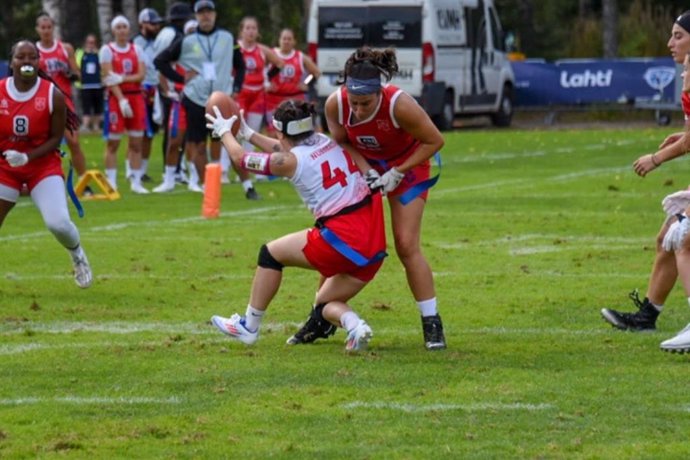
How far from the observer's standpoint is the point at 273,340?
10.2 meters

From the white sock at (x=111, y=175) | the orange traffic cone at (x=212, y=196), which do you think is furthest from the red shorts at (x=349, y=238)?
the white sock at (x=111, y=175)

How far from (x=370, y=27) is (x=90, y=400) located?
26858 millimetres

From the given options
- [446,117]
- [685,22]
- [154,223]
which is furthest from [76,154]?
[446,117]

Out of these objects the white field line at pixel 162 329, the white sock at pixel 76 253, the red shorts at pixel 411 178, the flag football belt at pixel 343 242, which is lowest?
the white field line at pixel 162 329

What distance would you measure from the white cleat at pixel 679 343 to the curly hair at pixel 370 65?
2.12m

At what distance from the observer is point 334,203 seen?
952 centimetres

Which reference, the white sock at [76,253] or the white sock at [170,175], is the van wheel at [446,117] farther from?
the white sock at [76,253]

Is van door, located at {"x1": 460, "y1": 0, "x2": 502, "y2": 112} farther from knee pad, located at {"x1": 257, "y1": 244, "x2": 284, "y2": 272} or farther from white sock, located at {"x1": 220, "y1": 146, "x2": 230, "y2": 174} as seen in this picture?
knee pad, located at {"x1": 257, "y1": 244, "x2": 284, "y2": 272}

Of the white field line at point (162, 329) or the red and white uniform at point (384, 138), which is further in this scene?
the white field line at point (162, 329)

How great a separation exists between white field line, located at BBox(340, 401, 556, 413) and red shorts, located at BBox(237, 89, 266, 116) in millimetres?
15582

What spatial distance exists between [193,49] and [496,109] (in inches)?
712

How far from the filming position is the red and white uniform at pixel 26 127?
11.8 m

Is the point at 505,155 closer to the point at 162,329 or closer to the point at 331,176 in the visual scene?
the point at 162,329

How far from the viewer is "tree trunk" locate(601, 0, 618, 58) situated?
43.9m
